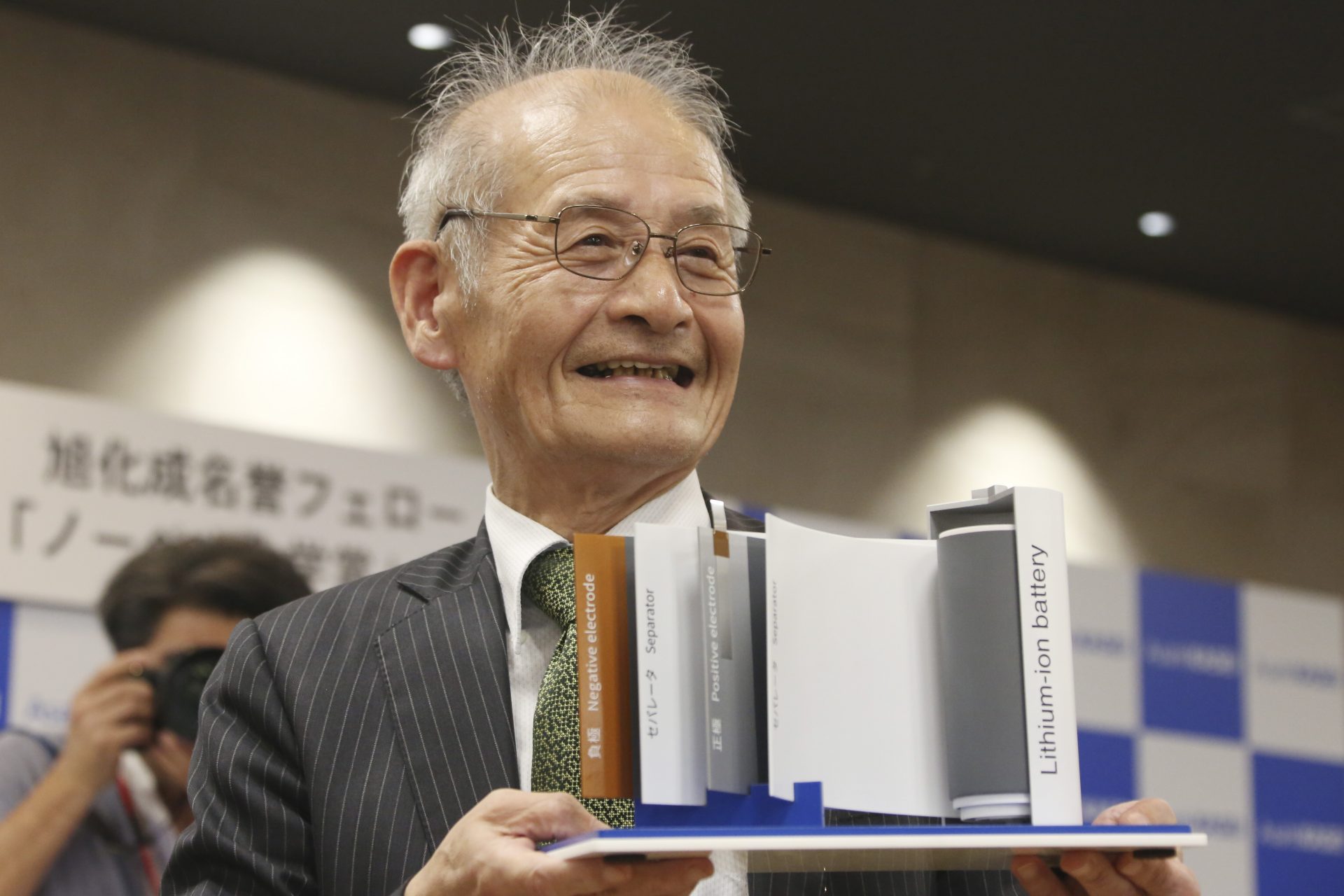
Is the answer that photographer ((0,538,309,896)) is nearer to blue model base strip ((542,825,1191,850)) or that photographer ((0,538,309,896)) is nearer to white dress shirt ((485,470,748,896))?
white dress shirt ((485,470,748,896))

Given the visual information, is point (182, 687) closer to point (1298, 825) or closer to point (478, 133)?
point (478, 133)

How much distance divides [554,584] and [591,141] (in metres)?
0.44

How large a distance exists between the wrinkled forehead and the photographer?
72.7 inches

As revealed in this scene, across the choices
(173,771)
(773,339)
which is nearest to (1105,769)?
(773,339)

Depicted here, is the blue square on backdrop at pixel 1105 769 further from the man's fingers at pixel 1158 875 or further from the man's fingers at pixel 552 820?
the man's fingers at pixel 552 820

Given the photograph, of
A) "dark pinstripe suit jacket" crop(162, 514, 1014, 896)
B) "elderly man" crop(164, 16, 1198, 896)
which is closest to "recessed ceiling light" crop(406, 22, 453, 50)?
"elderly man" crop(164, 16, 1198, 896)

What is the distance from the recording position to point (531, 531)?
1.62m

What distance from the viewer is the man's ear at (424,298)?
5.73 feet

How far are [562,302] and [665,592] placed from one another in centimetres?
45

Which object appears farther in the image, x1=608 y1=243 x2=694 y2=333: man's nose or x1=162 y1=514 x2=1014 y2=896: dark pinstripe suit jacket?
x1=608 y1=243 x2=694 y2=333: man's nose

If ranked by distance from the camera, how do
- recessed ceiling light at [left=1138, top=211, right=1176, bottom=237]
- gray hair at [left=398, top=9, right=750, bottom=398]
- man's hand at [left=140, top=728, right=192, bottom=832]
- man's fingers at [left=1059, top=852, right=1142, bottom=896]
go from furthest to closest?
recessed ceiling light at [left=1138, top=211, right=1176, bottom=237]
man's hand at [left=140, top=728, right=192, bottom=832]
gray hair at [left=398, top=9, right=750, bottom=398]
man's fingers at [left=1059, top=852, right=1142, bottom=896]

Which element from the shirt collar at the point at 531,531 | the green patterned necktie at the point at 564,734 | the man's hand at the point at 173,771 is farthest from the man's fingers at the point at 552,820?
the man's hand at the point at 173,771

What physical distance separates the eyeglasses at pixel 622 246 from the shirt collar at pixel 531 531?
0.20m

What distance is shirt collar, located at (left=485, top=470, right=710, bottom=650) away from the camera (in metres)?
1.57
